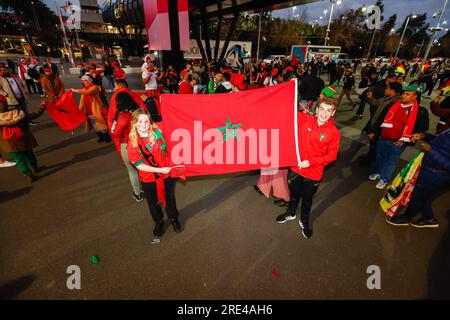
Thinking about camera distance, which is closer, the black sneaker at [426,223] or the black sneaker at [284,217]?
the black sneaker at [426,223]

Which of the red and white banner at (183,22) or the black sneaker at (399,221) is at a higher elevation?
the red and white banner at (183,22)

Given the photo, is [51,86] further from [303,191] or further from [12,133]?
[303,191]

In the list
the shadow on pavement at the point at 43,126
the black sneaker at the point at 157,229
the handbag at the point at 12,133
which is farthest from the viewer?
the shadow on pavement at the point at 43,126

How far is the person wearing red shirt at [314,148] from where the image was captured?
107 inches

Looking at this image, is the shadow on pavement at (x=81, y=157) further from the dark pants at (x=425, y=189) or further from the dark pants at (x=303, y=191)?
the dark pants at (x=425, y=189)

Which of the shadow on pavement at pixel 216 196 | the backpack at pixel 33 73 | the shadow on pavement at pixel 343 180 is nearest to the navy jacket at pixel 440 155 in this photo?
the shadow on pavement at pixel 343 180

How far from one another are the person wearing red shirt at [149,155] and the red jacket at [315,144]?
181cm

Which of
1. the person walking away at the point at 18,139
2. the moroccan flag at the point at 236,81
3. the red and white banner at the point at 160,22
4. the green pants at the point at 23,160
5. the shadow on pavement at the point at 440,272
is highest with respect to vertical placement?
the red and white banner at the point at 160,22

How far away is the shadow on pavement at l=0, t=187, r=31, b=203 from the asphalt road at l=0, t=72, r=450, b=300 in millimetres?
20

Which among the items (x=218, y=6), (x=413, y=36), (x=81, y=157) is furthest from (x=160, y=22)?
(x=413, y=36)

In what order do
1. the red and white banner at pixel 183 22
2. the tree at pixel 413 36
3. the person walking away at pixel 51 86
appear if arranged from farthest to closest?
the tree at pixel 413 36 → the red and white banner at pixel 183 22 → the person walking away at pixel 51 86

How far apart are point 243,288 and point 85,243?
2.42 metres
